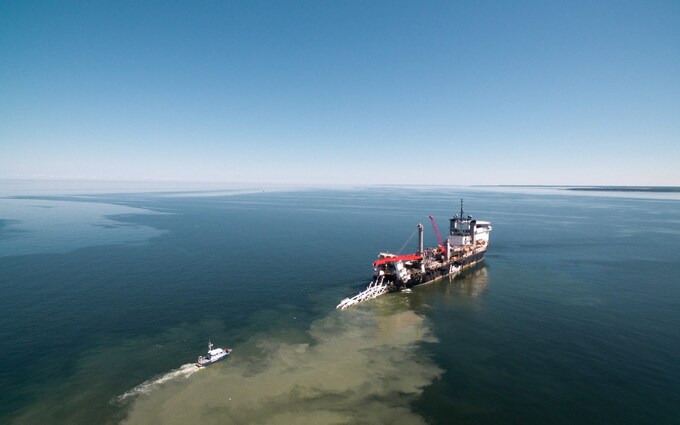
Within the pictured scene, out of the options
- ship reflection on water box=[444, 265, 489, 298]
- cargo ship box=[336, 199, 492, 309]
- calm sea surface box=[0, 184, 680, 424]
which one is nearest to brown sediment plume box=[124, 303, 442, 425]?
calm sea surface box=[0, 184, 680, 424]

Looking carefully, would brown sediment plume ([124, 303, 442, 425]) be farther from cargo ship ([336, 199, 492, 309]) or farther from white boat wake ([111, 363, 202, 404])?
cargo ship ([336, 199, 492, 309])

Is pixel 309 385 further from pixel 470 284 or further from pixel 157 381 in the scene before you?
pixel 470 284

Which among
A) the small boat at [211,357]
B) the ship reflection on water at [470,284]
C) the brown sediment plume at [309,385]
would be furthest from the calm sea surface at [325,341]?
the small boat at [211,357]

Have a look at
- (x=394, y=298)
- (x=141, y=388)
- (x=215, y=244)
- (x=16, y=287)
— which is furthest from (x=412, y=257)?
(x=16, y=287)

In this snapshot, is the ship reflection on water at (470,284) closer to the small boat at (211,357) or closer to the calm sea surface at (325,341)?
the calm sea surface at (325,341)

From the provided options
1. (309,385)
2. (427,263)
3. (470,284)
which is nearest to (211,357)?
(309,385)

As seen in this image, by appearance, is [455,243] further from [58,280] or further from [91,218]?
[91,218]
